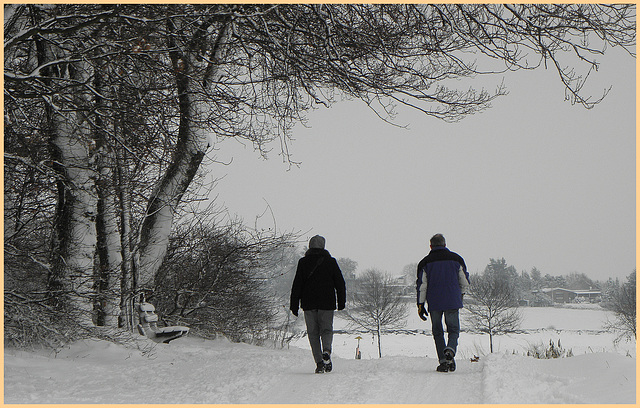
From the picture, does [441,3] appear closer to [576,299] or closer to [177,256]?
[177,256]

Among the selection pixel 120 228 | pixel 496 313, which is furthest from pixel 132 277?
pixel 496 313

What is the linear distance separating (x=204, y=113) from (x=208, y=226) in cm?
410

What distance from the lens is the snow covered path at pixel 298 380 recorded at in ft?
17.6

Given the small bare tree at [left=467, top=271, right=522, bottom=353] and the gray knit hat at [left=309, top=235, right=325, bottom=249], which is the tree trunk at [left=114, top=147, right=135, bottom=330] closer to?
the gray knit hat at [left=309, top=235, right=325, bottom=249]

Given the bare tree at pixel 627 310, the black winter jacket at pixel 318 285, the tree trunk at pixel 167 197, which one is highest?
the tree trunk at pixel 167 197

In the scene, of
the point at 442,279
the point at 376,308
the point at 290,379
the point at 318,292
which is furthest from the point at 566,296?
the point at 290,379

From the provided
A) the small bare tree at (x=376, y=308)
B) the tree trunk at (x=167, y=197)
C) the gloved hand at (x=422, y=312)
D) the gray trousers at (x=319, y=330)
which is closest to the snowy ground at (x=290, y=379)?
the gray trousers at (x=319, y=330)

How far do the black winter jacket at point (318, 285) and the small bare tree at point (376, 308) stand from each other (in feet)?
158

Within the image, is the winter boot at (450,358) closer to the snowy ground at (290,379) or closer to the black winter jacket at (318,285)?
the snowy ground at (290,379)

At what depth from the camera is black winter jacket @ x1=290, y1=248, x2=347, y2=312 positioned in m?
7.41

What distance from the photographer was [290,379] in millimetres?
6488

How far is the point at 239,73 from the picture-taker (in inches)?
382

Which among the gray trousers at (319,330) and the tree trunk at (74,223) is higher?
the tree trunk at (74,223)

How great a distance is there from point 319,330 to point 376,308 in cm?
5028
